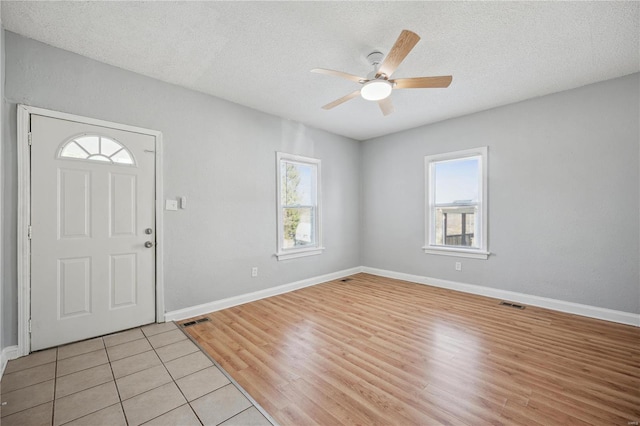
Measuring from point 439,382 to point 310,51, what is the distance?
119 inches

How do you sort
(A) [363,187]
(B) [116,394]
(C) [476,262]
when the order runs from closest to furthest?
(B) [116,394], (C) [476,262], (A) [363,187]

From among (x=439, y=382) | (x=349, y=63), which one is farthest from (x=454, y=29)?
(x=439, y=382)

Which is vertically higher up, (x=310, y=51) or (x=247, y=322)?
(x=310, y=51)

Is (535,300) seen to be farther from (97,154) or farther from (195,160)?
(97,154)

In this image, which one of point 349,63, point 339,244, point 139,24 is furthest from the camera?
point 339,244

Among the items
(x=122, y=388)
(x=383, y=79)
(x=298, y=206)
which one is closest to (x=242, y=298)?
(x=298, y=206)

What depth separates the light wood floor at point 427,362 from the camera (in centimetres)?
175

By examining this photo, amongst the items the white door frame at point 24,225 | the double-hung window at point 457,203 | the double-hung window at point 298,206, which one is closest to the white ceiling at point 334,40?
the white door frame at point 24,225

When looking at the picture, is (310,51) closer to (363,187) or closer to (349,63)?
(349,63)

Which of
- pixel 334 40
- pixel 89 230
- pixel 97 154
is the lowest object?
pixel 89 230

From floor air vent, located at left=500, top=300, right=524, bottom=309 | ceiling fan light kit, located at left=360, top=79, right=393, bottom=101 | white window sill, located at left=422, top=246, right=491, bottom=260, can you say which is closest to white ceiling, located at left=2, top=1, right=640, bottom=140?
ceiling fan light kit, located at left=360, top=79, right=393, bottom=101

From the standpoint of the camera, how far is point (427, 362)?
91.0 inches

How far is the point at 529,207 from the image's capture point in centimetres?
378

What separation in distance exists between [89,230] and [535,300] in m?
5.37
